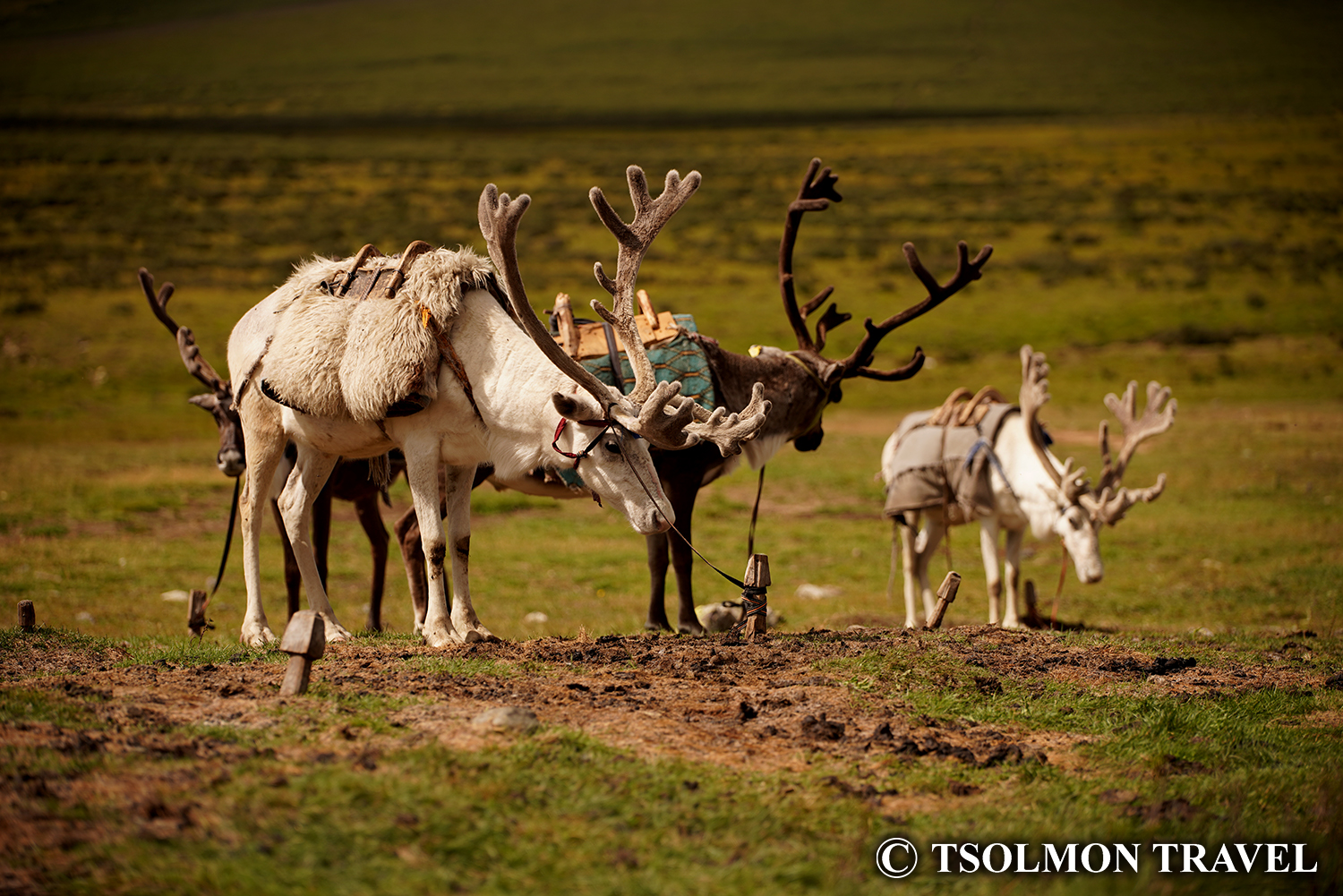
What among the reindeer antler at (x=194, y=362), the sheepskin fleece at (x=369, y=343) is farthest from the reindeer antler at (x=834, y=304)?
the reindeer antler at (x=194, y=362)

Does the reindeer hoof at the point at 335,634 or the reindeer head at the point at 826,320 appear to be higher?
the reindeer head at the point at 826,320

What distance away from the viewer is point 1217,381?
102 ft

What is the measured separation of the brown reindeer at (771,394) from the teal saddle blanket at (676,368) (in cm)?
22

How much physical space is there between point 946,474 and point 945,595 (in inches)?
170

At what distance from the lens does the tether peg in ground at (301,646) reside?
5609mm

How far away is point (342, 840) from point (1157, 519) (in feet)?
55.5

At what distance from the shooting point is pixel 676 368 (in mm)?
9453

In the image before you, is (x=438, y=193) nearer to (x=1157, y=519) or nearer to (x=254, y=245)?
(x=254, y=245)

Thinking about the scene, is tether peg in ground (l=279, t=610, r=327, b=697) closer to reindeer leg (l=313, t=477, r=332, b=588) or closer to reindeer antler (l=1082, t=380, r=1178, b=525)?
reindeer leg (l=313, t=477, r=332, b=588)

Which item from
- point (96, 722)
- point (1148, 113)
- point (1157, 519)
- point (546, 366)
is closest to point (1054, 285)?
Result: point (1157, 519)

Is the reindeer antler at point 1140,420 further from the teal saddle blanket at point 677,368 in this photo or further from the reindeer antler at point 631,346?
the reindeer antler at point 631,346

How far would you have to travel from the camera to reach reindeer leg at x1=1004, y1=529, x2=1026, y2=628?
40.1 feet

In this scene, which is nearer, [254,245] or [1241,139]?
[254,245]

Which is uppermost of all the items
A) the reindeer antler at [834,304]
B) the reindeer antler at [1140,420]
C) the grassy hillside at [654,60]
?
the grassy hillside at [654,60]
